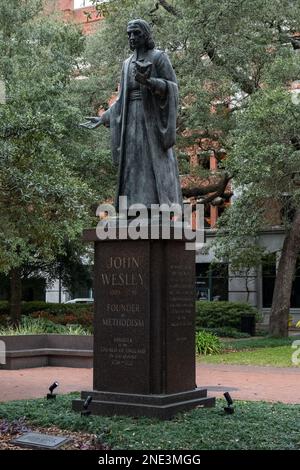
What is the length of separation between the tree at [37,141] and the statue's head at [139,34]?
3.03 m

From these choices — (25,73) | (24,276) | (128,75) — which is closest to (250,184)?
(25,73)

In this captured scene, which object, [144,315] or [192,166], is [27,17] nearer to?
[192,166]

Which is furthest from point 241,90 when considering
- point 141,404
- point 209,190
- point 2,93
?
point 141,404

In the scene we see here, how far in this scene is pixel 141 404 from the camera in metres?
9.11

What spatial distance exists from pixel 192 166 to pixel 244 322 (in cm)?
715

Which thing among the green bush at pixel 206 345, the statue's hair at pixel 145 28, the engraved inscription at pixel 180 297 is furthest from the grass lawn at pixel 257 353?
the statue's hair at pixel 145 28

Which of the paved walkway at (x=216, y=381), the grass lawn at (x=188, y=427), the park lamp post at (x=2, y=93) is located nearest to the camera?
the grass lawn at (x=188, y=427)

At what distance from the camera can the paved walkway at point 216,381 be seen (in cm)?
1333

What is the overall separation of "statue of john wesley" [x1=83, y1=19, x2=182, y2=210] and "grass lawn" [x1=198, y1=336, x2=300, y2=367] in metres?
11.1

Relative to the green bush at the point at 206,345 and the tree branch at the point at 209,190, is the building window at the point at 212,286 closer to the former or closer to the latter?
the tree branch at the point at 209,190

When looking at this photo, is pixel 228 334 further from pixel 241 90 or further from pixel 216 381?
pixel 216 381

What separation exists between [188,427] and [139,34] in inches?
204

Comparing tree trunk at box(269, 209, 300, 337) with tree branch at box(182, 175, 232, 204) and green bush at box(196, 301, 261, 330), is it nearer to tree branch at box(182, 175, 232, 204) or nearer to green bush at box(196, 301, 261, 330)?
tree branch at box(182, 175, 232, 204)

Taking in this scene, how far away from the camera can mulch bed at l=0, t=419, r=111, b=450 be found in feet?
25.7
